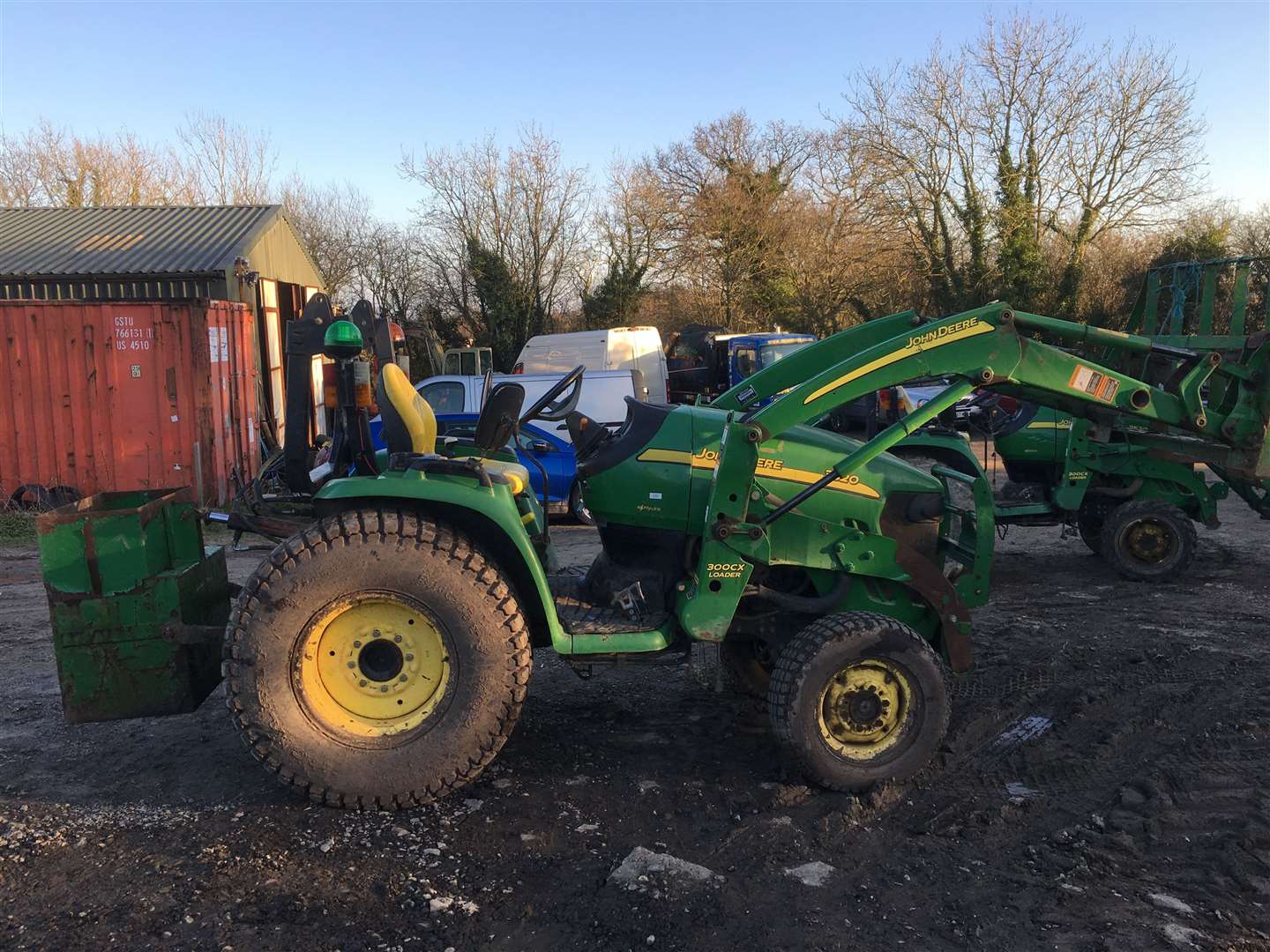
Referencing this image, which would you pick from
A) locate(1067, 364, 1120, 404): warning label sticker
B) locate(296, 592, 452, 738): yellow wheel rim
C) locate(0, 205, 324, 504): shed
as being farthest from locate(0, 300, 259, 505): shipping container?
locate(1067, 364, 1120, 404): warning label sticker

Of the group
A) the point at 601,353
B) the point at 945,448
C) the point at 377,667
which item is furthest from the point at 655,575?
the point at 601,353

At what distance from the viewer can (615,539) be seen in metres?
4.40

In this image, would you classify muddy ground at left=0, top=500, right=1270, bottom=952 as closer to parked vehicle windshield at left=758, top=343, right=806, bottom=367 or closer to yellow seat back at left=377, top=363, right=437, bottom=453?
yellow seat back at left=377, top=363, right=437, bottom=453

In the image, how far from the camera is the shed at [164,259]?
14859 millimetres

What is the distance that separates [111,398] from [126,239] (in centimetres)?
695

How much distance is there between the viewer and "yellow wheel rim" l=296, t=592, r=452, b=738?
12.1 feet

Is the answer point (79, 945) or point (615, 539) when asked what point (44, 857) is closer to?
point (79, 945)

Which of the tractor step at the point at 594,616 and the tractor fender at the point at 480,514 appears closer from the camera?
the tractor fender at the point at 480,514

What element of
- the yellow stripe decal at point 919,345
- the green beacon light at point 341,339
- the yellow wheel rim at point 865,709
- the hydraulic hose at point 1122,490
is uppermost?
the green beacon light at point 341,339

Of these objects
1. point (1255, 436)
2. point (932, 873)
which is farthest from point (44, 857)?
point (1255, 436)

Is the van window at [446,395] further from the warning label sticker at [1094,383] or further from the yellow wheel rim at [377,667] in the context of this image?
the warning label sticker at [1094,383]

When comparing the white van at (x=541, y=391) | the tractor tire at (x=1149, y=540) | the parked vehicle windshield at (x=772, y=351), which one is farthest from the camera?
the parked vehicle windshield at (x=772, y=351)

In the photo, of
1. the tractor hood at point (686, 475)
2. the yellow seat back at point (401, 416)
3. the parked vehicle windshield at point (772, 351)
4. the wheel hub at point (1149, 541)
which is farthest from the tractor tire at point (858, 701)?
the parked vehicle windshield at point (772, 351)

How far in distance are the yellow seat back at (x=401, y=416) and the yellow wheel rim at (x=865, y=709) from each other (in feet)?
6.81
